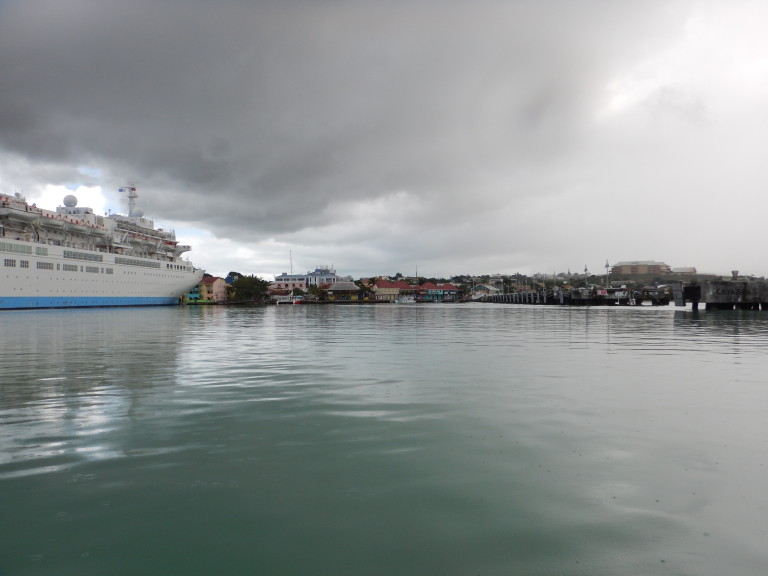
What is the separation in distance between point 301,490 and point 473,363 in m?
11.2

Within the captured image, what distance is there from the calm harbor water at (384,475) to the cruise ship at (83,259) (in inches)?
3109

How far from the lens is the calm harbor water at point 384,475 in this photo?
3.88 meters

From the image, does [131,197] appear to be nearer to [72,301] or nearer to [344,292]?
[72,301]

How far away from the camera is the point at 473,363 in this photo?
15.7m

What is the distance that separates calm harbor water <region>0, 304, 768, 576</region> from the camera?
12.7ft

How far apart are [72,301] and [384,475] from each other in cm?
9618

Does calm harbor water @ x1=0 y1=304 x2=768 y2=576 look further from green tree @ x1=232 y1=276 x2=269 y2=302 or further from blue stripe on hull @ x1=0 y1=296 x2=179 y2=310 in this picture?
green tree @ x1=232 y1=276 x2=269 y2=302

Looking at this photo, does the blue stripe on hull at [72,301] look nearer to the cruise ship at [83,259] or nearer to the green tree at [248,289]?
the cruise ship at [83,259]

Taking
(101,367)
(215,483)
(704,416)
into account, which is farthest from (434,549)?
(101,367)

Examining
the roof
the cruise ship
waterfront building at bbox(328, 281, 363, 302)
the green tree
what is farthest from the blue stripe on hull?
the roof

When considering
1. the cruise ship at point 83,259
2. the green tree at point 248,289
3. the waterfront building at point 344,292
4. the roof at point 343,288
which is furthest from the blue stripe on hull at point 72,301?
the roof at point 343,288

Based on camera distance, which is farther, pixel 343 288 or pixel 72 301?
pixel 343 288

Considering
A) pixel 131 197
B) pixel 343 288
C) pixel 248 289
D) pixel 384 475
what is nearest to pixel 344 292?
pixel 343 288

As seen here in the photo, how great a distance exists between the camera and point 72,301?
8300cm
